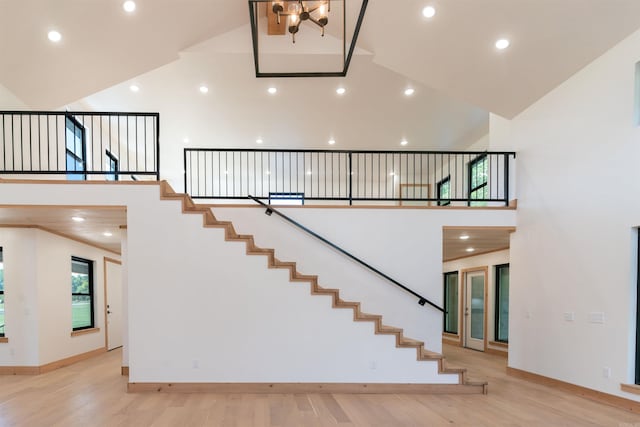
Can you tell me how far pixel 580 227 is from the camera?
4.78 metres

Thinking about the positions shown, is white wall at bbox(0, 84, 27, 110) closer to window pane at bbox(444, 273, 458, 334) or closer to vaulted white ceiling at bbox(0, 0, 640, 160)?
vaulted white ceiling at bbox(0, 0, 640, 160)

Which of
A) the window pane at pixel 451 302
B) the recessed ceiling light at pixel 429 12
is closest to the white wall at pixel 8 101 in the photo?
the recessed ceiling light at pixel 429 12

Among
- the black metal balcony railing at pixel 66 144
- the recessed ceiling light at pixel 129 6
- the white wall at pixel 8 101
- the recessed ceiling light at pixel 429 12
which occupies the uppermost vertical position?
the recessed ceiling light at pixel 129 6

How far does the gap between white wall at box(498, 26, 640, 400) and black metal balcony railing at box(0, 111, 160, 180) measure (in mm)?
5389

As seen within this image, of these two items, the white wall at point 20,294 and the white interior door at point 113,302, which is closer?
the white wall at point 20,294

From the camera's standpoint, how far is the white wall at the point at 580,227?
4.20 m

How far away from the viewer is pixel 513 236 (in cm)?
597

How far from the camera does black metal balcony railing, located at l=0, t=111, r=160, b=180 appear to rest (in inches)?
189

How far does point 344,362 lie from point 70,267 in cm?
551

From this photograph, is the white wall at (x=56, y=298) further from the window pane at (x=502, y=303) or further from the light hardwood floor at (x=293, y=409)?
the window pane at (x=502, y=303)

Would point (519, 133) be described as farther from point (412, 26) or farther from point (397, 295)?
point (397, 295)

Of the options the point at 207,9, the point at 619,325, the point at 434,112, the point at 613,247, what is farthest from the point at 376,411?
the point at 434,112

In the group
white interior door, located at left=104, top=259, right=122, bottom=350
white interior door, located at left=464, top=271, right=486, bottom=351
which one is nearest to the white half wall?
white interior door, located at left=464, top=271, right=486, bottom=351

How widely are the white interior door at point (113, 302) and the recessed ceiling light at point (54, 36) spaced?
4764 mm
